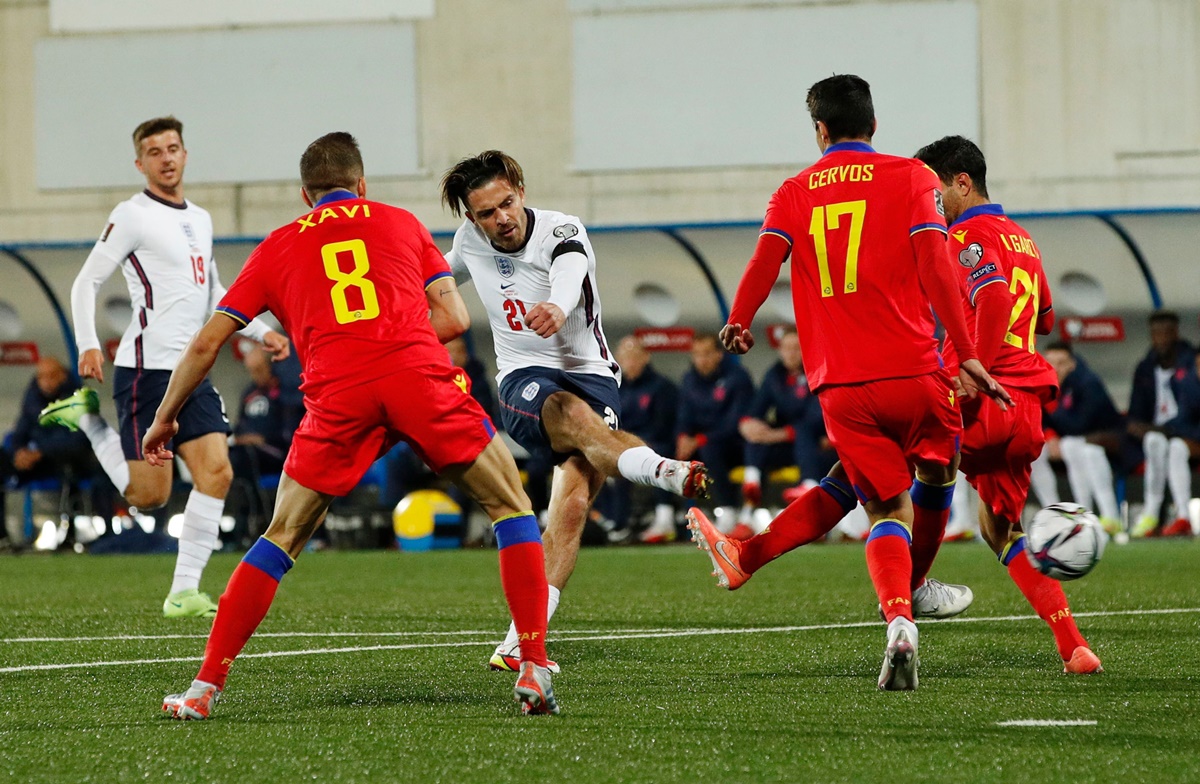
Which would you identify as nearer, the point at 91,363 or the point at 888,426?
the point at 888,426

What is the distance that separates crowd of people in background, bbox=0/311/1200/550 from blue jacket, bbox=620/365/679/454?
1cm

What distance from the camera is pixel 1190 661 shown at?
5.50 meters

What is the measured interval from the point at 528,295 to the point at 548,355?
0.79ft

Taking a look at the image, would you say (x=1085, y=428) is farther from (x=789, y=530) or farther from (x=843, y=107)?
(x=843, y=107)

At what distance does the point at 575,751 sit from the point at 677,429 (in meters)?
11.0

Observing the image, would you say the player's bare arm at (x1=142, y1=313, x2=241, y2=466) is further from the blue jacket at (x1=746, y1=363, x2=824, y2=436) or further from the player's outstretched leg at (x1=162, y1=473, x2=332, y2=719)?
the blue jacket at (x1=746, y1=363, x2=824, y2=436)

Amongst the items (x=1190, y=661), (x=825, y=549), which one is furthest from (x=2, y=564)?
(x=1190, y=661)

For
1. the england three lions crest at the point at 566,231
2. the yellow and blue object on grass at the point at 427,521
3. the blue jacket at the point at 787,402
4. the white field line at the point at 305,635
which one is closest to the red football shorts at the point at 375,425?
the england three lions crest at the point at 566,231

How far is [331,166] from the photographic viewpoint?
15.5 feet

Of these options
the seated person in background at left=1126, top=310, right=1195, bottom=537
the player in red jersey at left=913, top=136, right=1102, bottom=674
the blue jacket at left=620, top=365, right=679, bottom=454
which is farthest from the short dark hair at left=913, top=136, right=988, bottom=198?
the seated person in background at left=1126, top=310, right=1195, bottom=537

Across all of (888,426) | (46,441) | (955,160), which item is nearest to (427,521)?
(46,441)

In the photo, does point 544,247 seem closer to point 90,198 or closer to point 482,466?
point 482,466

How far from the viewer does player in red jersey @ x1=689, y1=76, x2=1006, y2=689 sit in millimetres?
5035

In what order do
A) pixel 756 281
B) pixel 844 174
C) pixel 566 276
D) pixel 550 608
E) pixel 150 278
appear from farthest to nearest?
pixel 150 278
pixel 550 608
pixel 566 276
pixel 756 281
pixel 844 174
